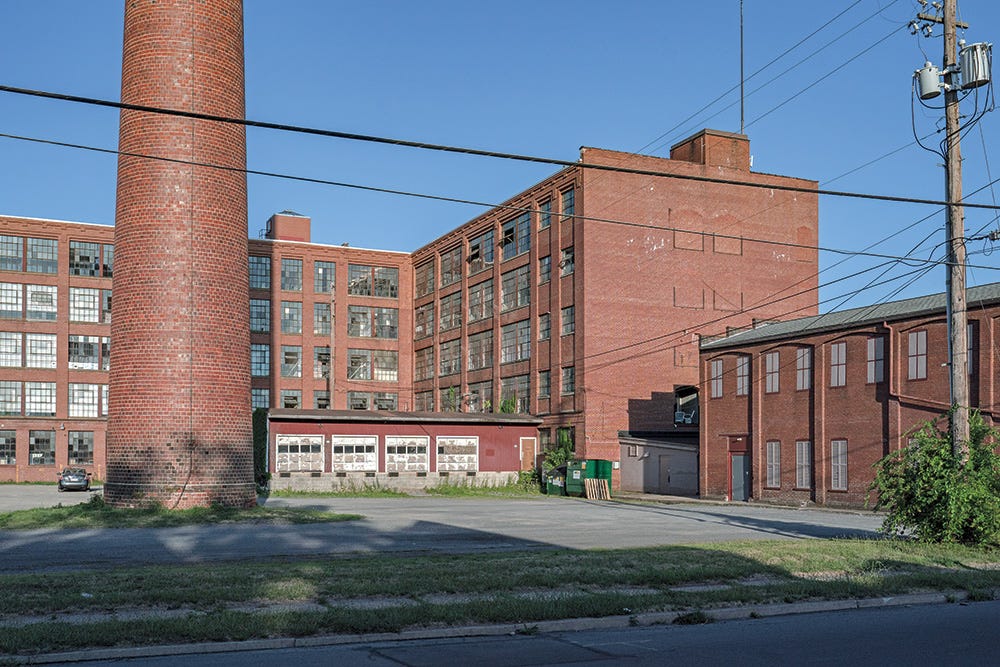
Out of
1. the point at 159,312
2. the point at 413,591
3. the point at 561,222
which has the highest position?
the point at 561,222

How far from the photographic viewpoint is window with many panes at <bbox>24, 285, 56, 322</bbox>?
226 ft

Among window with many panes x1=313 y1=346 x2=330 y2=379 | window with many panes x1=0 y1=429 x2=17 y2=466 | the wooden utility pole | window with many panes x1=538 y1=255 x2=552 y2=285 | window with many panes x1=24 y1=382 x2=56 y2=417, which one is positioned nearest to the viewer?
the wooden utility pole

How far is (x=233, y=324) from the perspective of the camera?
2839 centimetres

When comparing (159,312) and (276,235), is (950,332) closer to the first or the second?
(159,312)

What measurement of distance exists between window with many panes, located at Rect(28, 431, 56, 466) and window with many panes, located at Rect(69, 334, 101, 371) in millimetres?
4971

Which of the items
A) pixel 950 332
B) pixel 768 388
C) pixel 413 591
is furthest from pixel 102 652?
pixel 768 388

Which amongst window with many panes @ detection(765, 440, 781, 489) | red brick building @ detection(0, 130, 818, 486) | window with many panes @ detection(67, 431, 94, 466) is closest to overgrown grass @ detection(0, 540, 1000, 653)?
window with many panes @ detection(765, 440, 781, 489)

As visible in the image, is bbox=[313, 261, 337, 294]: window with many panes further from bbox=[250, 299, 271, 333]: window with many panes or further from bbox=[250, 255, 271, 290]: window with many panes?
bbox=[250, 299, 271, 333]: window with many panes

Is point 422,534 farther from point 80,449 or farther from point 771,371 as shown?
point 80,449

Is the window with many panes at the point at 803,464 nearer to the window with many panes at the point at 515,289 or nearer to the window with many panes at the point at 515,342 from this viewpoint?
the window with many panes at the point at 515,342

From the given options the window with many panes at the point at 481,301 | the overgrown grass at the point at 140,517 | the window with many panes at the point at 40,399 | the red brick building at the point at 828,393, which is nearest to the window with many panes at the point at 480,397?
the window with many panes at the point at 481,301

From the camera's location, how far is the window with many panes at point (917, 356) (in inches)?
1426

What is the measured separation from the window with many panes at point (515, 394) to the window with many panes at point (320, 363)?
1855 centimetres

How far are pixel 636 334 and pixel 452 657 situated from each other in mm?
45510
